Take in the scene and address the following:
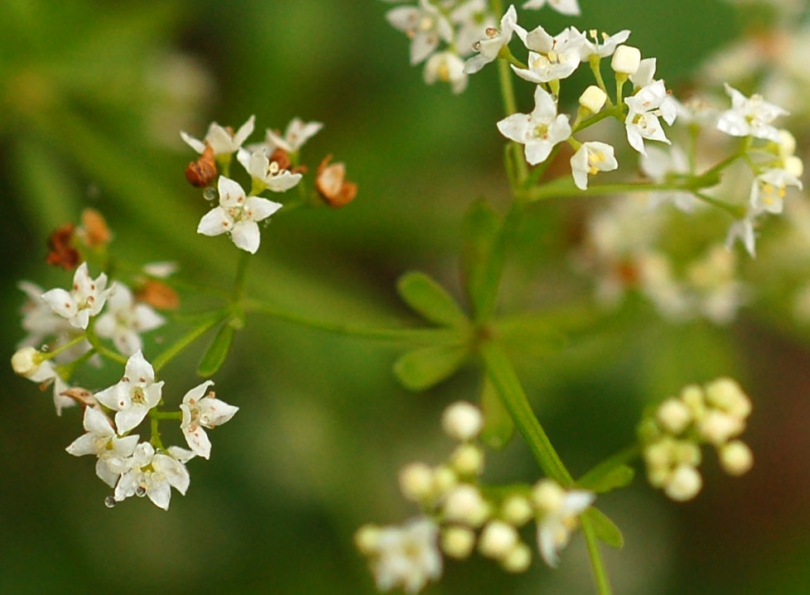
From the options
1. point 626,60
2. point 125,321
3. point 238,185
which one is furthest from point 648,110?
point 125,321

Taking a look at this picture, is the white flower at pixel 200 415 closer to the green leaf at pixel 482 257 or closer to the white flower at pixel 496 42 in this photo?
the green leaf at pixel 482 257

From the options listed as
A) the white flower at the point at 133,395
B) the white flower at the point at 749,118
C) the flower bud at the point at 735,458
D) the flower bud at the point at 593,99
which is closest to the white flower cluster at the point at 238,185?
the white flower at the point at 133,395

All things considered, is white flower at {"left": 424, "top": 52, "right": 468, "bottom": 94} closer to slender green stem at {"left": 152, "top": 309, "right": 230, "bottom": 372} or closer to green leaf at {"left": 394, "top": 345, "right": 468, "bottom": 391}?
green leaf at {"left": 394, "top": 345, "right": 468, "bottom": 391}

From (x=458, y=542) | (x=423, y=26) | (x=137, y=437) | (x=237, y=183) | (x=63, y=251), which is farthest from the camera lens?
(x=423, y=26)

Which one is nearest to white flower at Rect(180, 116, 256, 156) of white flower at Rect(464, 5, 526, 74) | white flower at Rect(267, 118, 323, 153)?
white flower at Rect(267, 118, 323, 153)

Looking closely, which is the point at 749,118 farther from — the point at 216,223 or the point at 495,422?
the point at 216,223

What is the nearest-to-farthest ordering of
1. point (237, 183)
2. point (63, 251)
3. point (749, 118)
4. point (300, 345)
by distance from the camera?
1. point (237, 183)
2. point (749, 118)
3. point (63, 251)
4. point (300, 345)

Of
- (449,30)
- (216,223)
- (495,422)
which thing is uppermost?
(449,30)
